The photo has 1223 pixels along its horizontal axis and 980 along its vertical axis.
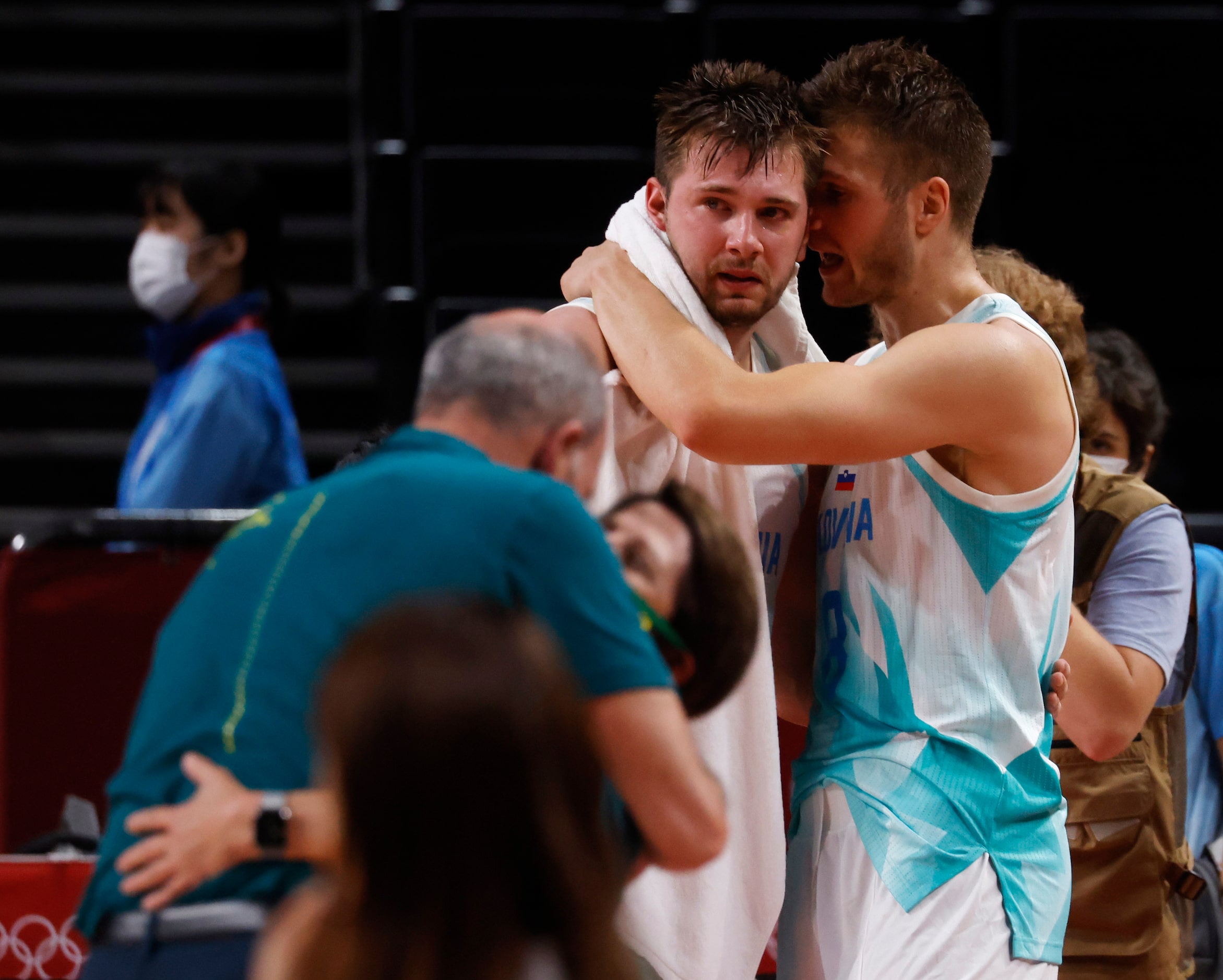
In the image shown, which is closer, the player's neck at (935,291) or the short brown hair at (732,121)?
the short brown hair at (732,121)

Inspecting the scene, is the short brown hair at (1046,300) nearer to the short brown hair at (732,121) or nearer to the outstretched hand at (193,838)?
the short brown hair at (732,121)

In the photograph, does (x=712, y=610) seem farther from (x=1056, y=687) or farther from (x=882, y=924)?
(x=1056, y=687)

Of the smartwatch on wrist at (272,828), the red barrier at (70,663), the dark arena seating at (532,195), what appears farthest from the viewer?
the dark arena seating at (532,195)

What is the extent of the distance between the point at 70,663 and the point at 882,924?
188 centimetres

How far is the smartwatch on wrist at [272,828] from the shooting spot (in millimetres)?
1367

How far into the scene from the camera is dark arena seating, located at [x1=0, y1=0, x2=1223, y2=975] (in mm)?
5852

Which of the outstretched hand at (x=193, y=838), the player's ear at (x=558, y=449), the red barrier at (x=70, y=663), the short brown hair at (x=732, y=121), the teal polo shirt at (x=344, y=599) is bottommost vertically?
the red barrier at (x=70, y=663)

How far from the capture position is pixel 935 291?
229 centimetres

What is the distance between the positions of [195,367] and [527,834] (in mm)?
3156

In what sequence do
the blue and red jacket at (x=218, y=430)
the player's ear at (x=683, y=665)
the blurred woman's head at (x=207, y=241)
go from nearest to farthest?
the player's ear at (x=683, y=665), the blue and red jacket at (x=218, y=430), the blurred woman's head at (x=207, y=241)

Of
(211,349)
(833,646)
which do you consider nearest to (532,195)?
(211,349)

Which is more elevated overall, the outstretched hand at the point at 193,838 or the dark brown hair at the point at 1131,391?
the dark brown hair at the point at 1131,391

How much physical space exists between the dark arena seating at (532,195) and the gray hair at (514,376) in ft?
13.1

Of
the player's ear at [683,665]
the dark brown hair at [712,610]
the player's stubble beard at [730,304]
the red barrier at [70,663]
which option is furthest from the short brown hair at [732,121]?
the red barrier at [70,663]
